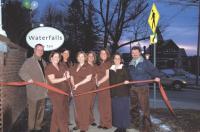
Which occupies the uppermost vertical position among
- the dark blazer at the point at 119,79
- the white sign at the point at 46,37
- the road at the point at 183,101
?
the white sign at the point at 46,37

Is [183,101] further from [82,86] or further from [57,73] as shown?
[57,73]

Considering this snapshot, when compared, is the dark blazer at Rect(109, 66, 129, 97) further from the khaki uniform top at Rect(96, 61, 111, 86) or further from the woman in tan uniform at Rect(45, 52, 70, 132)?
the woman in tan uniform at Rect(45, 52, 70, 132)

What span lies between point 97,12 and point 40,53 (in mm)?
41876

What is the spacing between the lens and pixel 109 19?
51.3m

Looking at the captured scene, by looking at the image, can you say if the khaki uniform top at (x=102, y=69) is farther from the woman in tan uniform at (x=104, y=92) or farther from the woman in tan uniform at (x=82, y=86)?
the woman in tan uniform at (x=82, y=86)

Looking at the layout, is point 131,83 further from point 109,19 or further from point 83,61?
point 109,19

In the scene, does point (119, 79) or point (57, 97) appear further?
point (119, 79)

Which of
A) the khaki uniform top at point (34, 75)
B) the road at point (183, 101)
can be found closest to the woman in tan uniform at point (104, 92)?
the khaki uniform top at point (34, 75)

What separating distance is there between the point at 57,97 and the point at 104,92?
1.64 m

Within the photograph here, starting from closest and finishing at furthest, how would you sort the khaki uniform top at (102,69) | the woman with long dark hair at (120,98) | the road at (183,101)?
the woman with long dark hair at (120,98) < the khaki uniform top at (102,69) < the road at (183,101)

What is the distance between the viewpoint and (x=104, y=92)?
10781mm

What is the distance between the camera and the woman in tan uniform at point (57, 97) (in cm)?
943

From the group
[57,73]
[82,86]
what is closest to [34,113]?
[57,73]

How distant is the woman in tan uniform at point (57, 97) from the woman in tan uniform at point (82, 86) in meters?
0.46
